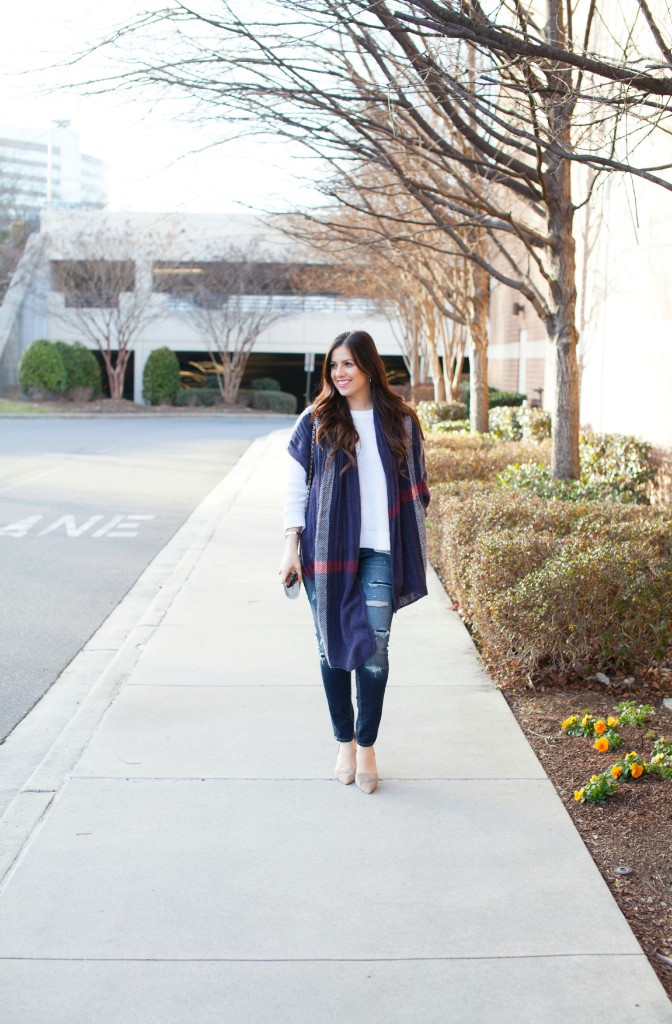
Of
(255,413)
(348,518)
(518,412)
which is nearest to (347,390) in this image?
(348,518)

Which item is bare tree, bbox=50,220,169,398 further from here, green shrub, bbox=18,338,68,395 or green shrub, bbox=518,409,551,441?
green shrub, bbox=518,409,551,441

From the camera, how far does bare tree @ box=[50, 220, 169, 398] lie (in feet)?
137

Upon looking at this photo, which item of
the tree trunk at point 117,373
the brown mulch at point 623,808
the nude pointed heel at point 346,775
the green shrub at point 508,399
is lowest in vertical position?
the brown mulch at point 623,808

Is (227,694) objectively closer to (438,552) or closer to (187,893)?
(187,893)

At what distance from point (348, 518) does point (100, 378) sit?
4028 centimetres

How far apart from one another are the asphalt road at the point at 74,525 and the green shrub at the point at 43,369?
1397 centimetres

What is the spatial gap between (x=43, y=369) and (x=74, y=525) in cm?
3044

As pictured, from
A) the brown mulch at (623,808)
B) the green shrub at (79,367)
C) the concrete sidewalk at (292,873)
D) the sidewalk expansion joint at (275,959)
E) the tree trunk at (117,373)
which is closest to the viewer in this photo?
the concrete sidewalk at (292,873)

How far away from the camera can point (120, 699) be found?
18.6 ft

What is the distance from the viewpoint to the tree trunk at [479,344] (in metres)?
16.5

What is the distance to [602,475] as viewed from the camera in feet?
41.2

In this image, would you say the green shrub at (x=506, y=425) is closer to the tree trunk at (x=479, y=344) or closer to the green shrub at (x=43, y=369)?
the tree trunk at (x=479, y=344)

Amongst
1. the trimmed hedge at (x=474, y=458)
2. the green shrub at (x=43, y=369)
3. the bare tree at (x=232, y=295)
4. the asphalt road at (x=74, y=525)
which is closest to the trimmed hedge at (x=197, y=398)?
the bare tree at (x=232, y=295)

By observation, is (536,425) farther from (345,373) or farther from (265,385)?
(265,385)
